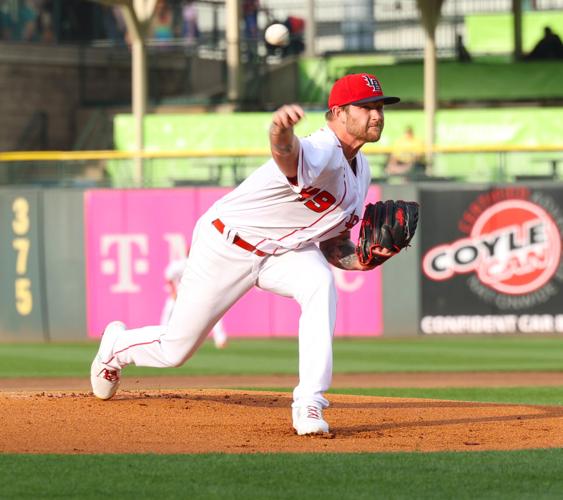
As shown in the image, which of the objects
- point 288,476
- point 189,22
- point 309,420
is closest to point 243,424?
point 309,420

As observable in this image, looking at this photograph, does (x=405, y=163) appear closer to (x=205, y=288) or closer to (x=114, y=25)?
(x=114, y=25)

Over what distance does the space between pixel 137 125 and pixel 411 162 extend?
14.0 ft

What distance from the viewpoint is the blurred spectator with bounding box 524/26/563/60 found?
23.0 meters

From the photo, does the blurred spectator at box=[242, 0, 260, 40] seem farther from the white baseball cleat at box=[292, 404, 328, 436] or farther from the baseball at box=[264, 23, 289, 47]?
the white baseball cleat at box=[292, 404, 328, 436]

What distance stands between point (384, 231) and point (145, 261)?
1059 centimetres

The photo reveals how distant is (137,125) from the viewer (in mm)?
18906

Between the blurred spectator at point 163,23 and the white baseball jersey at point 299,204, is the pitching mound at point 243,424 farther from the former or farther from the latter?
the blurred spectator at point 163,23

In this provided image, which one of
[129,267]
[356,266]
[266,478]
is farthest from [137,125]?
[266,478]

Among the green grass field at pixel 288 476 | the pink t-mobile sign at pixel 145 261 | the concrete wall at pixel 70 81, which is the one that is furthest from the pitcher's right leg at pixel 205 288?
the concrete wall at pixel 70 81

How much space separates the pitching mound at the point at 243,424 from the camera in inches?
241

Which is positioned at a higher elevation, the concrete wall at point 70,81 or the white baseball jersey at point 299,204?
the concrete wall at point 70,81

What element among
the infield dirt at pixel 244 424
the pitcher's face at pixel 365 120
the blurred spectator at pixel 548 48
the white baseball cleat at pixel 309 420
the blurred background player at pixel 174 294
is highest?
the blurred spectator at pixel 548 48

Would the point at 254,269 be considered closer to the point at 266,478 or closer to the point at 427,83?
the point at 266,478

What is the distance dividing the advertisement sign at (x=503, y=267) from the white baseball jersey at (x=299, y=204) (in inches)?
398
